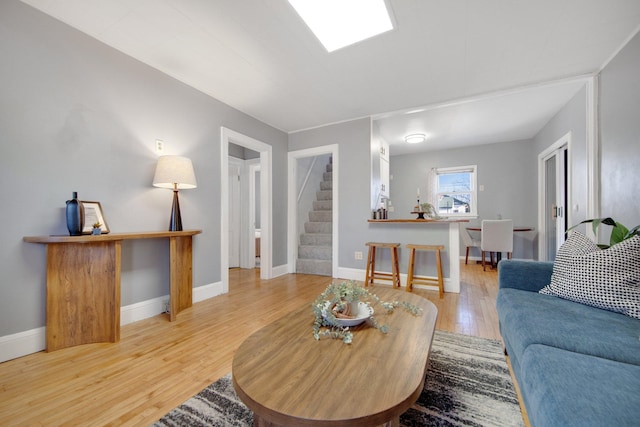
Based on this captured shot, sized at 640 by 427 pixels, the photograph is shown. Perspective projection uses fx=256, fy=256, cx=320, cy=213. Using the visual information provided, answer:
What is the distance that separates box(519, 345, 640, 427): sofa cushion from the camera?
2.20 ft

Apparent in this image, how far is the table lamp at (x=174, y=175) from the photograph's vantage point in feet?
7.72

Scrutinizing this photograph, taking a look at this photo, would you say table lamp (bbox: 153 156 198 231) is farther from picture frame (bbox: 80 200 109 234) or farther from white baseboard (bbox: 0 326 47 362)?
white baseboard (bbox: 0 326 47 362)

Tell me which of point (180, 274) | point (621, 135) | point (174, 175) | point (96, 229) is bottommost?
point (180, 274)

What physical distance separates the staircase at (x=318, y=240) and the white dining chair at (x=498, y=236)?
2.76 m

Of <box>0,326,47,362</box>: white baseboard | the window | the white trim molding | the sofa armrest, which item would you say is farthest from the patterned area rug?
the window

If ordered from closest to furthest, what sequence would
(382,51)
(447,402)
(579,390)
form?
(579,390), (447,402), (382,51)

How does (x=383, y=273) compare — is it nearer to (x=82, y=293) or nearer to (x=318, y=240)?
(x=318, y=240)

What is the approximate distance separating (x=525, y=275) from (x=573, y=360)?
3.33 ft

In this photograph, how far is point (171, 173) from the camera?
236cm

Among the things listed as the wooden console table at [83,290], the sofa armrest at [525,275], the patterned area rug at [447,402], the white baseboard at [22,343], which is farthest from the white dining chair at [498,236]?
the white baseboard at [22,343]

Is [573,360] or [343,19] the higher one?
[343,19]

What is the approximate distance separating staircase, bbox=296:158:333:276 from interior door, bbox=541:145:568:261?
346 centimetres

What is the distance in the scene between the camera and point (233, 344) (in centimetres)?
193

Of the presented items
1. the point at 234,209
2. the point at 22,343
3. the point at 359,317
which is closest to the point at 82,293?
the point at 22,343
